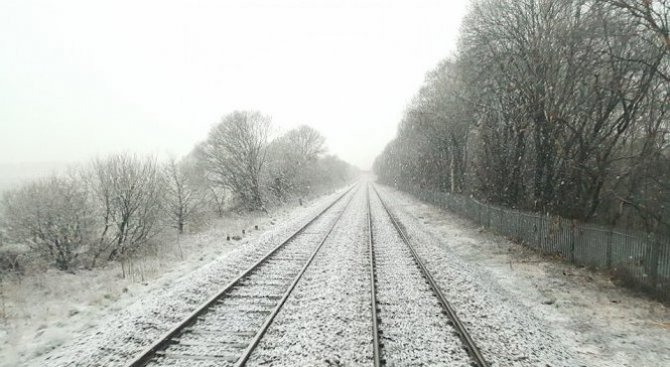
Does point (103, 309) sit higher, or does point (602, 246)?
point (602, 246)

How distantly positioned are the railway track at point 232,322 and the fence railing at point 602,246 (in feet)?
25.8

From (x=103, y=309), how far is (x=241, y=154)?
91.8 feet

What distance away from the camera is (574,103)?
14.4 m

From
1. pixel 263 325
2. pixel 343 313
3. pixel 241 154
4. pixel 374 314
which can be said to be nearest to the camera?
pixel 263 325

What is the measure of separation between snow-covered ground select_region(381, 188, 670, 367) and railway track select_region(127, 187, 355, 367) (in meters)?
3.76

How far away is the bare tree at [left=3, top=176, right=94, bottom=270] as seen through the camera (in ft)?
53.1

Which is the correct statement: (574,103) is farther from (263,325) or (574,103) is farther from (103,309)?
(103,309)

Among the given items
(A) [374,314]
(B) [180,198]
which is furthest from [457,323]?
(B) [180,198]

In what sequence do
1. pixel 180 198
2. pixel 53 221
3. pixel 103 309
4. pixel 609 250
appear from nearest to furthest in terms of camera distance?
pixel 103 309 → pixel 609 250 → pixel 53 221 → pixel 180 198

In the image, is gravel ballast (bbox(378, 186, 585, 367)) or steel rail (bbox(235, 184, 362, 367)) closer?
steel rail (bbox(235, 184, 362, 367))

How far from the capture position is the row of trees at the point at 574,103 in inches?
459

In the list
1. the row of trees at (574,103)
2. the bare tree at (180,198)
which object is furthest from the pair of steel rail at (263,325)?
the bare tree at (180,198)

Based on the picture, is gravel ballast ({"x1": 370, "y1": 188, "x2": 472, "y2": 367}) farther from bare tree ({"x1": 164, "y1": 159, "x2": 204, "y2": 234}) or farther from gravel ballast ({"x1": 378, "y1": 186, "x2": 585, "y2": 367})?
bare tree ({"x1": 164, "y1": 159, "x2": 204, "y2": 234})

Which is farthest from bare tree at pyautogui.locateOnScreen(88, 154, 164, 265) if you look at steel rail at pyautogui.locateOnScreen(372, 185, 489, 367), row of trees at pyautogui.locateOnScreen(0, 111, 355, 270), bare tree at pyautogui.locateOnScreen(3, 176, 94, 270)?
steel rail at pyautogui.locateOnScreen(372, 185, 489, 367)
